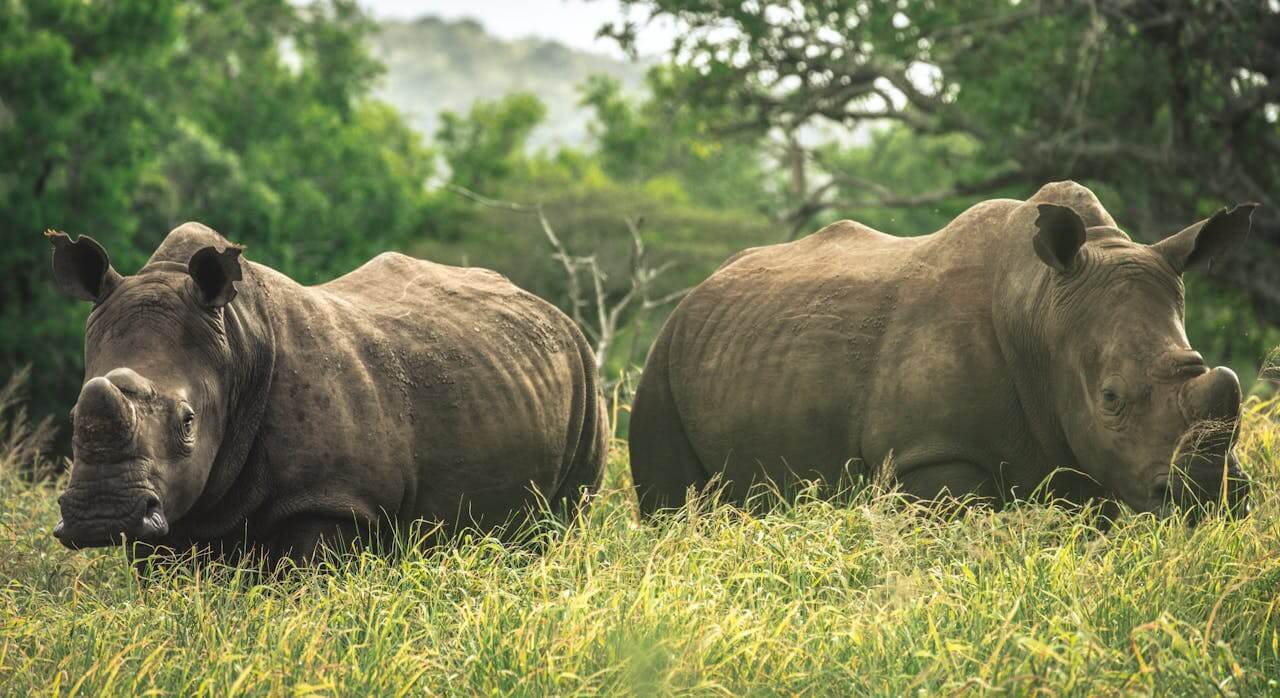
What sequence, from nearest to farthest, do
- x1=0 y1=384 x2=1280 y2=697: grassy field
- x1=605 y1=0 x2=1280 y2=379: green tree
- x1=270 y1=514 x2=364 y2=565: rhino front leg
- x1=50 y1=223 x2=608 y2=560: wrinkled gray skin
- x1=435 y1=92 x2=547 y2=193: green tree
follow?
x1=0 y1=384 x2=1280 y2=697: grassy field < x1=50 y1=223 x2=608 y2=560: wrinkled gray skin < x1=270 y1=514 x2=364 y2=565: rhino front leg < x1=605 y1=0 x2=1280 y2=379: green tree < x1=435 y1=92 x2=547 y2=193: green tree

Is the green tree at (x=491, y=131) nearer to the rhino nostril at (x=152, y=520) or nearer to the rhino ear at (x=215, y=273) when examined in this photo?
the rhino ear at (x=215, y=273)

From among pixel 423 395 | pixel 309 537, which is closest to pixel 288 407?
pixel 309 537

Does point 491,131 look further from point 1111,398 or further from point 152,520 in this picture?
point 152,520

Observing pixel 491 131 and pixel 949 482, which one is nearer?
pixel 949 482

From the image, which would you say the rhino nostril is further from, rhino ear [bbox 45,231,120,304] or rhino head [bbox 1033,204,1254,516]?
rhino head [bbox 1033,204,1254,516]

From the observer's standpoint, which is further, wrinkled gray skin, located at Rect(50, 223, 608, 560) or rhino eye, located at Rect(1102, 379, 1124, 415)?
rhino eye, located at Rect(1102, 379, 1124, 415)

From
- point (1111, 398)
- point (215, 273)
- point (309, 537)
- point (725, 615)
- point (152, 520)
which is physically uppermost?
point (215, 273)

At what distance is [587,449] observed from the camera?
8.09m

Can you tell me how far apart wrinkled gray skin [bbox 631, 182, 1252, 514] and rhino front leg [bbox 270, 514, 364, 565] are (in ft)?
6.34

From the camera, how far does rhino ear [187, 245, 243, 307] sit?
611cm

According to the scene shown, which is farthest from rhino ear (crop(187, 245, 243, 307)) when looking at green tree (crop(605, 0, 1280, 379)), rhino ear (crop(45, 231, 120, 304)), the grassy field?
green tree (crop(605, 0, 1280, 379))

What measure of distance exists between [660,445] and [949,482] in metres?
1.77

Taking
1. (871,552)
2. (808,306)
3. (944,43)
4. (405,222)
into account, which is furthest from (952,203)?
(871,552)

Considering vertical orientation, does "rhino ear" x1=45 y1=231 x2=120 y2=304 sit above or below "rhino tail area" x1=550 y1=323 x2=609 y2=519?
above
